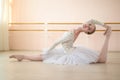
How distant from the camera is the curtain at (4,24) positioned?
7.15 meters

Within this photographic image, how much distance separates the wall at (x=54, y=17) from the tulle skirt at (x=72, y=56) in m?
3.56

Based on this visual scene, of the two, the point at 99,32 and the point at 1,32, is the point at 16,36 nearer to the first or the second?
the point at 1,32

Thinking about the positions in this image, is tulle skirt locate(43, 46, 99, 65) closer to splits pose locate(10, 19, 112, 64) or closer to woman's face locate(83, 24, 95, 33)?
splits pose locate(10, 19, 112, 64)

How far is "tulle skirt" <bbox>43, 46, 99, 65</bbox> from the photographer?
13.2 feet

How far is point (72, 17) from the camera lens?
777 centimetres

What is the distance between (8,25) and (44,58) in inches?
144

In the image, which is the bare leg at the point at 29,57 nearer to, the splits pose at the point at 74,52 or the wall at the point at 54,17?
the splits pose at the point at 74,52

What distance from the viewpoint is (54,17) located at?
25.6 ft

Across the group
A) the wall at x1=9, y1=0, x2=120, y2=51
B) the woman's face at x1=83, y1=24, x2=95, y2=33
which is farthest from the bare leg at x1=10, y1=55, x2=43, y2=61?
the wall at x1=9, y1=0, x2=120, y2=51

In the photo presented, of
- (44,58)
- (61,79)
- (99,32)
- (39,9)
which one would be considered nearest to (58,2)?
(39,9)

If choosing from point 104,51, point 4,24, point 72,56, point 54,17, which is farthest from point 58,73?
point 54,17

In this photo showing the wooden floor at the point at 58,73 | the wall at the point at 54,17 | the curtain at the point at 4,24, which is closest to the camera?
the wooden floor at the point at 58,73

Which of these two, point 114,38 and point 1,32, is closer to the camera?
point 1,32

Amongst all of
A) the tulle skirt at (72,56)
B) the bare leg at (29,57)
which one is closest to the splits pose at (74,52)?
the tulle skirt at (72,56)
